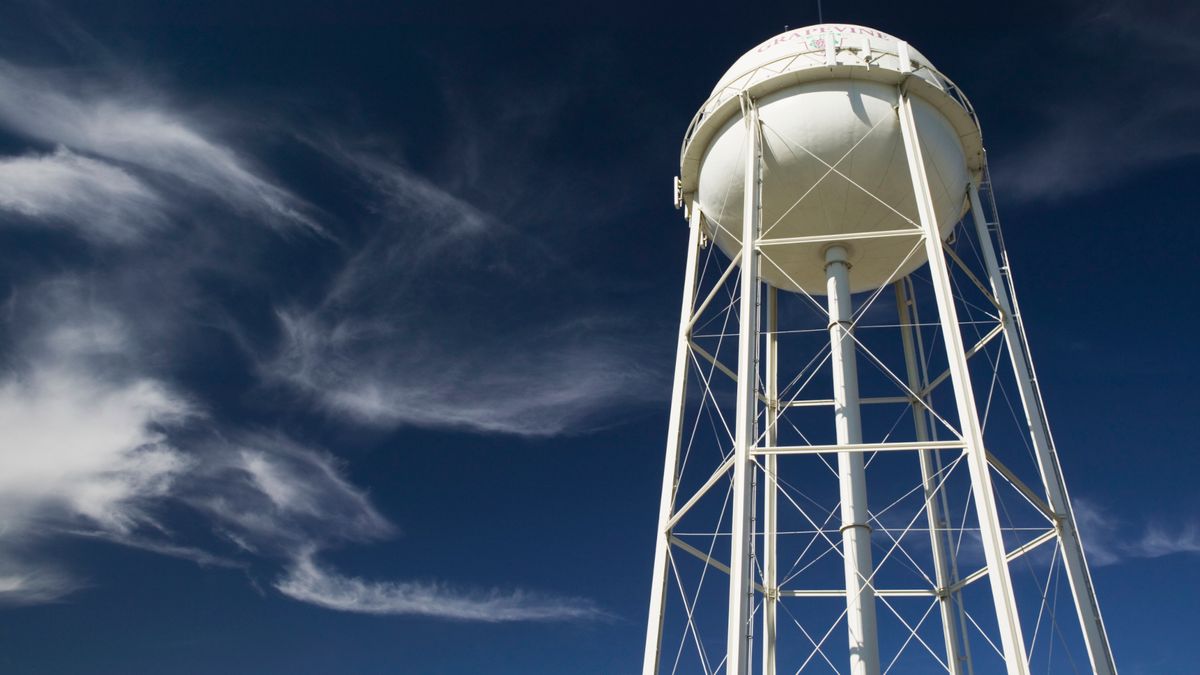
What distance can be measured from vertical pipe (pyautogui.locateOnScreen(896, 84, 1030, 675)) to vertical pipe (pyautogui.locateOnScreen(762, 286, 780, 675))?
305 cm

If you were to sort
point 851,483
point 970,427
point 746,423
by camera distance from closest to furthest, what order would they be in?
point 970,427, point 746,423, point 851,483

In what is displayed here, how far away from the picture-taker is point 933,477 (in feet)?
49.5

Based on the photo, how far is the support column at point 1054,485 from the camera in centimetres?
1126

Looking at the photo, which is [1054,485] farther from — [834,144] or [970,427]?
→ [834,144]

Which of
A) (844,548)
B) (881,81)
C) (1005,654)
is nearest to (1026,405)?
(844,548)

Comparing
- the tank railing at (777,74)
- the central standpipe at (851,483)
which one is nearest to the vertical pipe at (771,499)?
the central standpipe at (851,483)

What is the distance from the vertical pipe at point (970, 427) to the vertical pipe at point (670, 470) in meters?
3.70

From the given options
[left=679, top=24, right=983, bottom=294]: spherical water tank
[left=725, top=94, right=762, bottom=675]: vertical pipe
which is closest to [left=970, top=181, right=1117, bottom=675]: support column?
[left=679, top=24, right=983, bottom=294]: spherical water tank

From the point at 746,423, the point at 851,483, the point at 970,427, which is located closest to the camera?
the point at 970,427

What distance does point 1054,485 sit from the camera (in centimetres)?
1207

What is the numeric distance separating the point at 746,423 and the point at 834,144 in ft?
15.2

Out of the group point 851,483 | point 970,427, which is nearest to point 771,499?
point 851,483

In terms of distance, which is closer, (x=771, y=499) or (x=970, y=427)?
(x=970, y=427)

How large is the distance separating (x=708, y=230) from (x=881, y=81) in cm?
376
